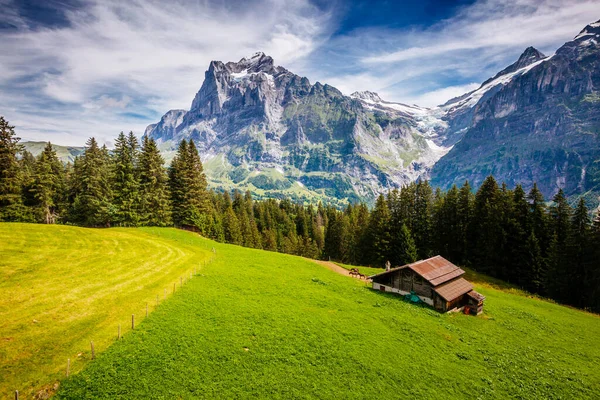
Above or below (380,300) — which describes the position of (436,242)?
above

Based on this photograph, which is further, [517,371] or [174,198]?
[174,198]

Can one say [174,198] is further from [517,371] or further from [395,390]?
[517,371]

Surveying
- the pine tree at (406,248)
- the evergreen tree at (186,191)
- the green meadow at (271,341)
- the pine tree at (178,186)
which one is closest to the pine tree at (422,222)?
the pine tree at (406,248)

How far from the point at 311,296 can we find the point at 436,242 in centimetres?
4943

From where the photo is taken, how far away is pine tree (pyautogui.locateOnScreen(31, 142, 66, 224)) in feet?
192

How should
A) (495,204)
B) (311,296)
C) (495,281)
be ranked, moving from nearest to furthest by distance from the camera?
(311,296) < (495,281) < (495,204)

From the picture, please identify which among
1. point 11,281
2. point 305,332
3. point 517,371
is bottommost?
point 517,371

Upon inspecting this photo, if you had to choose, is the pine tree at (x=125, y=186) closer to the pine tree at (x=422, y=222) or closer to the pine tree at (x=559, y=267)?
the pine tree at (x=422, y=222)

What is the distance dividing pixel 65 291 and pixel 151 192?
41033 millimetres

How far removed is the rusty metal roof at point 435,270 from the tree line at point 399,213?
20493 millimetres

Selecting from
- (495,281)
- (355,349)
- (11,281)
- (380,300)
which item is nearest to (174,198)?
(11,281)

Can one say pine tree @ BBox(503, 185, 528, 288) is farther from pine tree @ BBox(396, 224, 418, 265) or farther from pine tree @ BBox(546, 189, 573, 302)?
pine tree @ BBox(396, 224, 418, 265)

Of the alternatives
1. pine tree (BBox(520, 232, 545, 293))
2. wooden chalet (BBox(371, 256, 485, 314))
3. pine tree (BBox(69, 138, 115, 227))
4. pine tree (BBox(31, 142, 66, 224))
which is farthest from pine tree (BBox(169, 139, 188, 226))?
pine tree (BBox(520, 232, 545, 293))

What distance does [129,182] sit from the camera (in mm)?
59219
